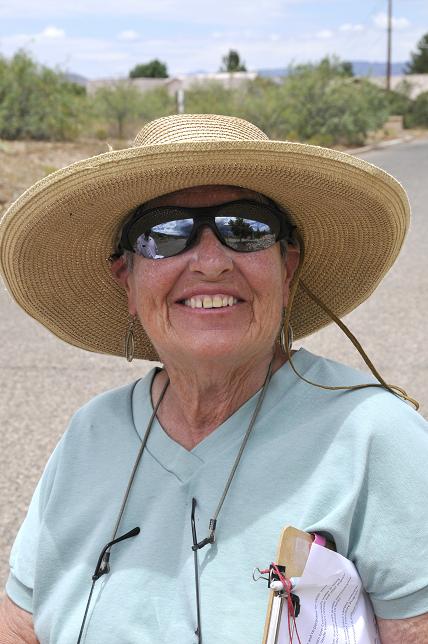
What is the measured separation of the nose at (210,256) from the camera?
2.03 m

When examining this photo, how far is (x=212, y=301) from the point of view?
2062 mm

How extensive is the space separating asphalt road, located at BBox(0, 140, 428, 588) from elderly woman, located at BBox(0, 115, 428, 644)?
1.69 metres

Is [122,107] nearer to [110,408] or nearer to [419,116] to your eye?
[419,116]

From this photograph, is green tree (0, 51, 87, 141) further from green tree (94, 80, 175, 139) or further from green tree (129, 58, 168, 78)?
green tree (129, 58, 168, 78)

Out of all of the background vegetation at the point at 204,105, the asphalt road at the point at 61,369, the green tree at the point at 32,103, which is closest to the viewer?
the asphalt road at the point at 61,369

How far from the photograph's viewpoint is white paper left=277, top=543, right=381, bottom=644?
1724mm

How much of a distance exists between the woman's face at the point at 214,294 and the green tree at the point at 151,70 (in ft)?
299

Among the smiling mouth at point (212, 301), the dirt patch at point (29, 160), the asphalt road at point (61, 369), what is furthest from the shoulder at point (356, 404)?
the dirt patch at point (29, 160)

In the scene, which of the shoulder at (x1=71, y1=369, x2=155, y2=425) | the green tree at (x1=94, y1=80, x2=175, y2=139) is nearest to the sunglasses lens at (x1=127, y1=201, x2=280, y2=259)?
the shoulder at (x1=71, y1=369, x2=155, y2=425)

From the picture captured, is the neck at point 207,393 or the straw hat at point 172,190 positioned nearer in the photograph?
the straw hat at point 172,190

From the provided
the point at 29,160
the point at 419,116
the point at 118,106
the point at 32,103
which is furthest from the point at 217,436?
the point at 419,116

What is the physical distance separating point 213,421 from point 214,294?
313 mm

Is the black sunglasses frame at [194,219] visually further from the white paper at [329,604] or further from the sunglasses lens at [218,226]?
the white paper at [329,604]

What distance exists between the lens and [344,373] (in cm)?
210
